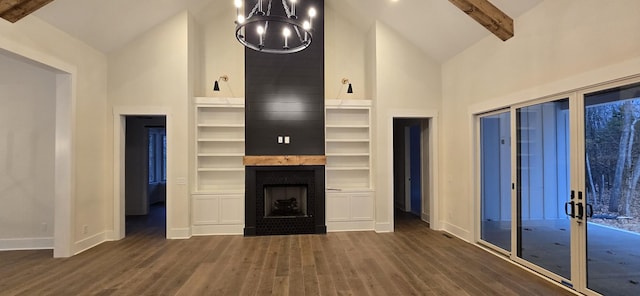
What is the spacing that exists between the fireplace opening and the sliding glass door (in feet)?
11.4

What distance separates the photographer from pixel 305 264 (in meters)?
3.88

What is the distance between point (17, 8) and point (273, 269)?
438cm

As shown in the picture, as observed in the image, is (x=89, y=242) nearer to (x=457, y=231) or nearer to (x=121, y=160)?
(x=121, y=160)

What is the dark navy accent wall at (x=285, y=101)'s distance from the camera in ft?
18.3

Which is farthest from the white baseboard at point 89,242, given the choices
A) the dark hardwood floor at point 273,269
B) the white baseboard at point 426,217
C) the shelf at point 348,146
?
the white baseboard at point 426,217

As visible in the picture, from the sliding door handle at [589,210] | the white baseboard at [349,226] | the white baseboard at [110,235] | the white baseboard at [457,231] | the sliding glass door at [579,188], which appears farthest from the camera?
the white baseboard at [349,226]

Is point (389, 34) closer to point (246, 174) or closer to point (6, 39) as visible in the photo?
point (246, 174)

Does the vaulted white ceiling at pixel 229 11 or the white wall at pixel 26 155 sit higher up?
the vaulted white ceiling at pixel 229 11

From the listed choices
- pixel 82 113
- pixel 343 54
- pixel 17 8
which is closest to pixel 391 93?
pixel 343 54

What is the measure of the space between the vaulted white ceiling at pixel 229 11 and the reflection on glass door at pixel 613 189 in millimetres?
1563

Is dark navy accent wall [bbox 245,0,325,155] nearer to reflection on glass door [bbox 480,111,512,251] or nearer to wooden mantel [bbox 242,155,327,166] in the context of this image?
wooden mantel [bbox 242,155,327,166]

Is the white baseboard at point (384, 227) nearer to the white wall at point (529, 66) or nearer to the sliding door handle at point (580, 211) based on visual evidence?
the white wall at point (529, 66)

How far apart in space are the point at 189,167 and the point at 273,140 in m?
1.63

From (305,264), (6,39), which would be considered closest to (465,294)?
(305,264)
